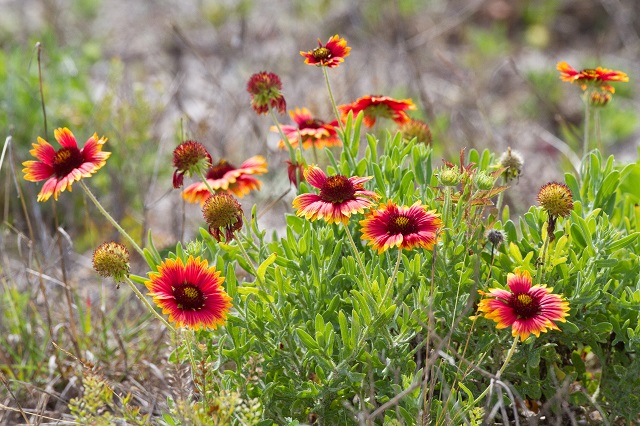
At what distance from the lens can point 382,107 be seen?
2457 mm

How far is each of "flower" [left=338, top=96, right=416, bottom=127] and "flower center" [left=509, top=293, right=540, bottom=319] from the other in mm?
752

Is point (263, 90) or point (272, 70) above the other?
point (272, 70)

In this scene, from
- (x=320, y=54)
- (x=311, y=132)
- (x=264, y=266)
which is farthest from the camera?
(x=311, y=132)

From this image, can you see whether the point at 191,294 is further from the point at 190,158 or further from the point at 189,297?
the point at 190,158

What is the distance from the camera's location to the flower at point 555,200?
6.33 ft

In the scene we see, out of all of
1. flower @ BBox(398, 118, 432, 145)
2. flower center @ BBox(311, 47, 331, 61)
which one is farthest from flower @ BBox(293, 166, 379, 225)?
flower @ BBox(398, 118, 432, 145)

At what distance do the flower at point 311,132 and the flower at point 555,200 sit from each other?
0.73 m

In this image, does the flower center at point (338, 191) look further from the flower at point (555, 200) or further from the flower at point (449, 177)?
the flower at point (555, 200)

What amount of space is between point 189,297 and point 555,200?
0.89m

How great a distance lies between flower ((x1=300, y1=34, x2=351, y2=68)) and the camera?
217cm

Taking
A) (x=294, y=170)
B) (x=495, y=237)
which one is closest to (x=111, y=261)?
(x=294, y=170)

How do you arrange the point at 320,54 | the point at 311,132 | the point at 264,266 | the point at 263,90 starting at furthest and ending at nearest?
1. the point at 311,132
2. the point at 263,90
3. the point at 320,54
4. the point at 264,266

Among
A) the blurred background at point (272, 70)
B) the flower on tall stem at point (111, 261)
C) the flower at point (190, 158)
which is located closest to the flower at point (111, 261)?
the flower on tall stem at point (111, 261)

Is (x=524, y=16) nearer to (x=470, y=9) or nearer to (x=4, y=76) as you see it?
(x=470, y=9)
